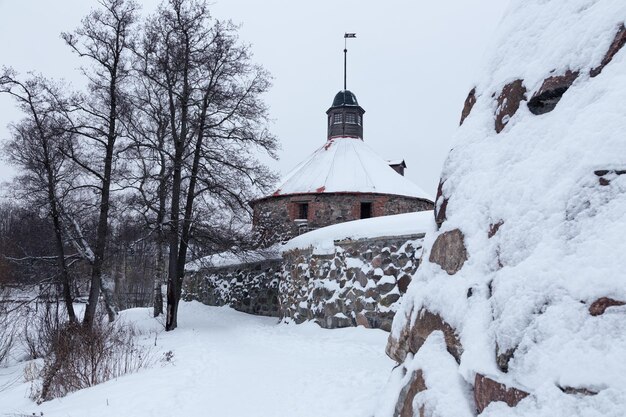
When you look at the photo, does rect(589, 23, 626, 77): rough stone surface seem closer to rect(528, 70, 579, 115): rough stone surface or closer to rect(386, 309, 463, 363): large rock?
rect(528, 70, 579, 115): rough stone surface

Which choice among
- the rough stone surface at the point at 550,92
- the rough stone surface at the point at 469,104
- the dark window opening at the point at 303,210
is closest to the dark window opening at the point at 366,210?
the dark window opening at the point at 303,210

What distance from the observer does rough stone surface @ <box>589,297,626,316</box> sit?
175 cm

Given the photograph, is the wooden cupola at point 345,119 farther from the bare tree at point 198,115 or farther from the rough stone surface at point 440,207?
the rough stone surface at point 440,207

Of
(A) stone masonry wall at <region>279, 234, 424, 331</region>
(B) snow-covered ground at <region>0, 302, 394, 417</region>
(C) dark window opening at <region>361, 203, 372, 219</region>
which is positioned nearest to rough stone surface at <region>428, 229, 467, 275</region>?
(B) snow-covered ground at <region>0, 302, 394, 417</region>


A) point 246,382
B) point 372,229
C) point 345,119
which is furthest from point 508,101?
point 345,119

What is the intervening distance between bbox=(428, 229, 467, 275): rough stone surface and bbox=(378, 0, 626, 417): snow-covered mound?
0.04 ft

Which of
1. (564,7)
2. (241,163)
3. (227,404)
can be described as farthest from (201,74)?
(564,7)

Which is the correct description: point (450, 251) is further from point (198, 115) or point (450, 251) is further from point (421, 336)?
point (198, 115)

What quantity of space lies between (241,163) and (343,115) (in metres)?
9.93

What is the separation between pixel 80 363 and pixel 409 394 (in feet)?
18.5

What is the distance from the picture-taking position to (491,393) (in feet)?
7.07

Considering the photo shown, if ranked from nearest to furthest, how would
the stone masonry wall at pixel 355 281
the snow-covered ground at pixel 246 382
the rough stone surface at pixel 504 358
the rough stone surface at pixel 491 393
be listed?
1. the rough stone surface at pixel 491 393
2. the rough stone surface at pixel 504 358
3. the snow-covered ground at pixel 246 382
4. the stone masonry wall at pixel 355 281

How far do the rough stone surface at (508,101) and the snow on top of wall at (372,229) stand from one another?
18.3ft

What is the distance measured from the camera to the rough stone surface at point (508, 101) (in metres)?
2.92
